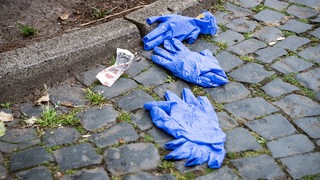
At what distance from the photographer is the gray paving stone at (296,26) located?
4170mm

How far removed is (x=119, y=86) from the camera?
137 inches

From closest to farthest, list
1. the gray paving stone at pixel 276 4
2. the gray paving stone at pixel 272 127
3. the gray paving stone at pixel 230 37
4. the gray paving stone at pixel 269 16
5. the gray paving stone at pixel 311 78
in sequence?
the gray paving stone at pixel 272 127, the gray paving stone at pixel 311 78, the gray paving stone at pixel 230 37, the gray paving stone at pixel 269 16, the gray paving stone at pixel 276 4

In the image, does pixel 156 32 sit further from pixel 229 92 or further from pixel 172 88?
pixel 229 92

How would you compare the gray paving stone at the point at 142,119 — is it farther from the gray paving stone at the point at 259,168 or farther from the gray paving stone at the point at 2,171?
the gray paving stone at the point at 2,171

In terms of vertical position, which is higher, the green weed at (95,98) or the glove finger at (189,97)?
the glove finger at (189,97)

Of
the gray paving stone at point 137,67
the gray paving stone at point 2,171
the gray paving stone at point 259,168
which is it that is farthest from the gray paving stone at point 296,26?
the gray paving stone at point 2,171

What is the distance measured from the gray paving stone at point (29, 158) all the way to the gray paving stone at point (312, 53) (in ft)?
7.73

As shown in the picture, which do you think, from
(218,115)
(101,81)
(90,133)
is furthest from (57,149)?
(218,115)

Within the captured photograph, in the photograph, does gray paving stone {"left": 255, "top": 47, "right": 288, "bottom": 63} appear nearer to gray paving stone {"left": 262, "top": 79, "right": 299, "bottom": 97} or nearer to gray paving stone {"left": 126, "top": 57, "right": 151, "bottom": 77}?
gray paving stone {"left": 262, "top": 79, "right": 299, "bottom": 97}

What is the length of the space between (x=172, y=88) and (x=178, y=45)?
0.54 m

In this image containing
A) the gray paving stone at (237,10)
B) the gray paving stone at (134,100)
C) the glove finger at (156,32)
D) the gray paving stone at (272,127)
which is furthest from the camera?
the gray paving stone at (237,10)

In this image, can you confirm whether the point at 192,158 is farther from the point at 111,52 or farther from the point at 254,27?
the point at 254,27

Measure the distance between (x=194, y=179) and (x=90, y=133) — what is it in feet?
2.71

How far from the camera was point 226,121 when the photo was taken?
312cm
